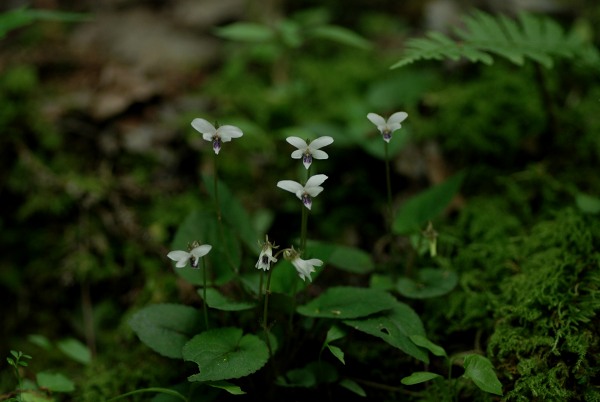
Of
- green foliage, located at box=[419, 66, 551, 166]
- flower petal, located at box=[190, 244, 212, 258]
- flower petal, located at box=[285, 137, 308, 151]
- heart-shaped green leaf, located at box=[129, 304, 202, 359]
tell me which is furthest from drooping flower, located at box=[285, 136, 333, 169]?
green foliage, located at box=[419, 66, 551, 166]

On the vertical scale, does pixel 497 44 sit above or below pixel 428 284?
above

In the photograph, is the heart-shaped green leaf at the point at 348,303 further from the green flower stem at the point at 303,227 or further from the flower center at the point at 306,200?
the flower center at the point at 306,200

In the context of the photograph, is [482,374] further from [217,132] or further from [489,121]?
[489,121]

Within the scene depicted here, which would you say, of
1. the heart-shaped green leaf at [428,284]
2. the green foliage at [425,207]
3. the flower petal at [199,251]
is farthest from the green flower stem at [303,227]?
the green foliage at [425,207]

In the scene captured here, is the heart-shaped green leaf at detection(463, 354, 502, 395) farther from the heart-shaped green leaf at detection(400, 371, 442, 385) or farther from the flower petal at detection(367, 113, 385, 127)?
the flower petal at detection(367, 113, 385, 127)

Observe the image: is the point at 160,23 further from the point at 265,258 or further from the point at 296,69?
the point at 265,258

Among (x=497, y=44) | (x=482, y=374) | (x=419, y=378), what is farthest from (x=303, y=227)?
(x=497, y=44)

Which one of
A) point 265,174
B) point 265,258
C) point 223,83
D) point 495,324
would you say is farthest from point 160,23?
point 495,324

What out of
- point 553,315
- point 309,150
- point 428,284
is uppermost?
point 309,150
